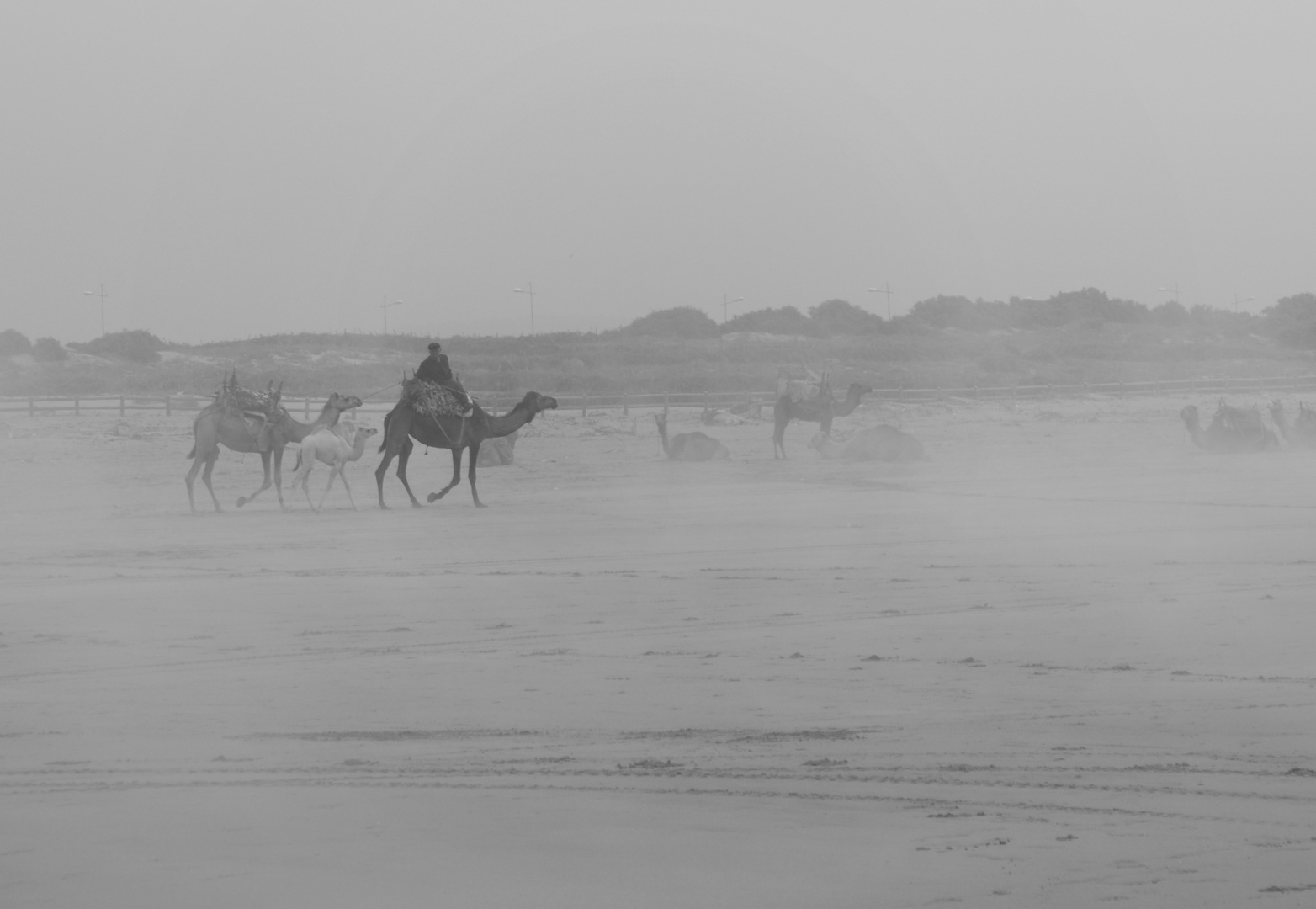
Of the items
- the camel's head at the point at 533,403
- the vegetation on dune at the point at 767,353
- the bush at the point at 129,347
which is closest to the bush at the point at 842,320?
the vegetation on dune at the point at 767,353

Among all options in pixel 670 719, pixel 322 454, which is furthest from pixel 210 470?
pixel 670 719

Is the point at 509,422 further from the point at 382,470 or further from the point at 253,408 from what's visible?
the point at 253,408

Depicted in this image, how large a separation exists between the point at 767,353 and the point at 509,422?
49470 millimetres

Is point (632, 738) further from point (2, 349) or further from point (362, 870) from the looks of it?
point (2, 349)

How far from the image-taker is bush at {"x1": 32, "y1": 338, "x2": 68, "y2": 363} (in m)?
63.3

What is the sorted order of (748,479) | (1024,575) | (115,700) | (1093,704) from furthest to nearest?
(748,479) → (1024,575) → (115,700) → (1093,704)

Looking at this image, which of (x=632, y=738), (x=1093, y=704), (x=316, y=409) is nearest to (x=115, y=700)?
(x=632, y=738)

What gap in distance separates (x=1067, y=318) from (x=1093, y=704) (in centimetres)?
6777

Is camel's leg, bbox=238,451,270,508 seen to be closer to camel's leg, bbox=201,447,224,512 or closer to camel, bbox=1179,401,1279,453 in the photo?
camel's leg, bbox=201,447,224,512

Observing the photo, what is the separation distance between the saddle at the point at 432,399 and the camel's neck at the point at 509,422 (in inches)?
33.0

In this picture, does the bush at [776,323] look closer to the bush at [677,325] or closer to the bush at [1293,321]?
the bush at [677,325]

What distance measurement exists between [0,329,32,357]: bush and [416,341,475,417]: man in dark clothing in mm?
47985

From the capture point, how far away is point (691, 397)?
148 ft

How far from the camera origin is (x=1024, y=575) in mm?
10953
